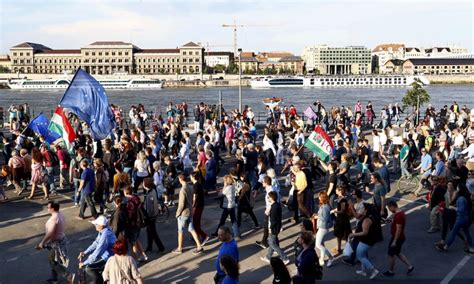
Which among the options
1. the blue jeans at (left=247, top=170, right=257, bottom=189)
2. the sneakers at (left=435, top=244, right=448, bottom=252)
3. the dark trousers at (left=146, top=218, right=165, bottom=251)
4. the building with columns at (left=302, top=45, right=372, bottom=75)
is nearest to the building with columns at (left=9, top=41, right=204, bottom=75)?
the building with columns at (left=302, top=45, right=372, bottom=75)

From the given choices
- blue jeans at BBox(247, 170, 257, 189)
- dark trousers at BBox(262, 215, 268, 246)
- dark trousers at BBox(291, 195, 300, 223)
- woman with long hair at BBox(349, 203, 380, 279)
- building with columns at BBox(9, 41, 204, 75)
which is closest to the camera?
woman with long hair at BBox(349, 203, 380, 279)

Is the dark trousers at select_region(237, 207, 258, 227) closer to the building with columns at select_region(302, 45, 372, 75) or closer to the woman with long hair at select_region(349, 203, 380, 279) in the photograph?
the woman with long hair at select_region(349, 203, 380, 279)

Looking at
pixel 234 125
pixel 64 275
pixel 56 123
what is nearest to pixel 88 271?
pixel 64 275

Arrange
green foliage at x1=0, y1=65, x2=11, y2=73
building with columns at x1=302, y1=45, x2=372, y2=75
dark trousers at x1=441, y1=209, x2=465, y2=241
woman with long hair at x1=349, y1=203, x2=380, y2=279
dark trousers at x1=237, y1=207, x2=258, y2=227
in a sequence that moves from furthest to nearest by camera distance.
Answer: building with columns at x1=302, y1=45, x2=372, y2=75 → green foliage at x1=0, y1=65, x2=11, y2=73 → dark trousers at x1=237, y1=207, x2=258, y2=227 → dark trousers at x1=441, y1=209, x2=465, y2=241 → woman with long hair at x1=349, y1=203, x2=380, y2=279

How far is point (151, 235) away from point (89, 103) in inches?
209

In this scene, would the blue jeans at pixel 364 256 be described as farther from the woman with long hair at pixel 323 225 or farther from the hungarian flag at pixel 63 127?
the hungarian flag at pixel 63 127

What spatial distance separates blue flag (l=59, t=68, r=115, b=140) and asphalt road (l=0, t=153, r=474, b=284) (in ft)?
8.66

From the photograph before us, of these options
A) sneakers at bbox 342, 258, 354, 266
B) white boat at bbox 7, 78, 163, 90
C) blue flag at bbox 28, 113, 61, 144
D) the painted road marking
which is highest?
white boat at bbox 7, 78, 163, 90

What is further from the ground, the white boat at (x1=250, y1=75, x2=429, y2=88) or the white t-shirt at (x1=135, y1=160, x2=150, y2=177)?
the white boat at (x1=250, y1=75, x2=429, y2=88)

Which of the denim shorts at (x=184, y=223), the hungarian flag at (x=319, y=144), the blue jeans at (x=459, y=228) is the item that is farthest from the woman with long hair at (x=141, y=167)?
the blue jeans at (x=459, y=228)

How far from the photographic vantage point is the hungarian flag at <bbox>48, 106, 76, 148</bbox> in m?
12.1

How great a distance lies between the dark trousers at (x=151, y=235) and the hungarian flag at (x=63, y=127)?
15.9 ft

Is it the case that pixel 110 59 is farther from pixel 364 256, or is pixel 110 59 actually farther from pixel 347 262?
pixel 364 256

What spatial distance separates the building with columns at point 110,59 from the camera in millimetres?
142625
